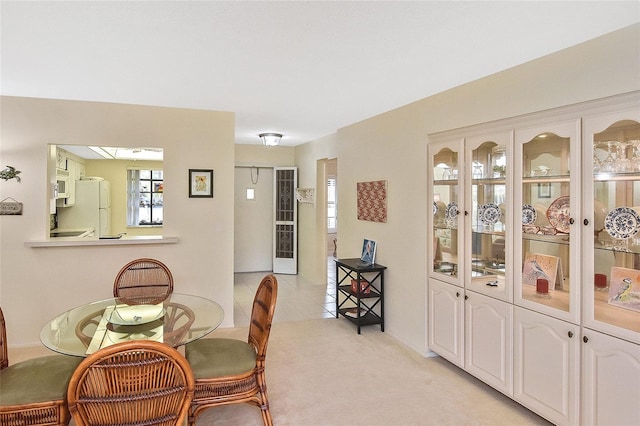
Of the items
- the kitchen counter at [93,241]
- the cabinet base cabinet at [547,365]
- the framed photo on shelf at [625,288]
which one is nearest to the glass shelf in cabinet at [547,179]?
the framed photo on shelf at [625,288]

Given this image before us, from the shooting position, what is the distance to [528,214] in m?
2.62

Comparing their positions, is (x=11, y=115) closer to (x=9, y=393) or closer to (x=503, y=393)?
(x=9, y=393)

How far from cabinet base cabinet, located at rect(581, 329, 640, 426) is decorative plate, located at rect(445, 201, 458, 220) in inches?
50.9

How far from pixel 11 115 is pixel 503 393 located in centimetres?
486

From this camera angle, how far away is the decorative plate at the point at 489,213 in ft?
9.42

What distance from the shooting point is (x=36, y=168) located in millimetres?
3744

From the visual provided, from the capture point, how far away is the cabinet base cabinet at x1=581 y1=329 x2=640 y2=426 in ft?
6.54

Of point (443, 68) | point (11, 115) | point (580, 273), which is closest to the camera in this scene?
point (580, 273)

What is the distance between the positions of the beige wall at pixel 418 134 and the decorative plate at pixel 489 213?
Result: 0.63 metres

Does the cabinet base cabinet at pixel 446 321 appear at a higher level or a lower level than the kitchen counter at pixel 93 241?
lower

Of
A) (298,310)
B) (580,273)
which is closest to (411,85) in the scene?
(580,273)

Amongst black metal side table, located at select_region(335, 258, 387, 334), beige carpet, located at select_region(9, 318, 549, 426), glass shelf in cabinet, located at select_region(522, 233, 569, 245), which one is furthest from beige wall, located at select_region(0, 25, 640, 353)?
glass shelf in cabinet, located at select_region(522, 233, 569, 245)

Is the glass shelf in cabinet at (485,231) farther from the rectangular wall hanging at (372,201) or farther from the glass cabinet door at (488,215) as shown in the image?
the rectangular wall hanging at (372,201)

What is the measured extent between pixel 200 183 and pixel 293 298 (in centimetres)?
228
